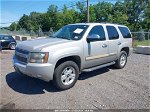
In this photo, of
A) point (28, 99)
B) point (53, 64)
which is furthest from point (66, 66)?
point (28, 99)

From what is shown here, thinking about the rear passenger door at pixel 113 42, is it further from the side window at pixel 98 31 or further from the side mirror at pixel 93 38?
the side mirror at pixel 93 38

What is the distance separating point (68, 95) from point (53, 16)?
6651 cm

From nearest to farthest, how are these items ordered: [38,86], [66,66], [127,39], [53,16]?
[66,66]
[38,86]
[127,39]
[53,16]

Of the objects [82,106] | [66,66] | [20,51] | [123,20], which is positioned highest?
[123,20]

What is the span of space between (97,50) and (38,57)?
2182 millimetres

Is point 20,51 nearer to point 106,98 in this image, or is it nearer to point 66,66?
point 66,66

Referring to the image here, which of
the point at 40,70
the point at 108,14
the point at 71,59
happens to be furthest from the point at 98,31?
the point at 108,14

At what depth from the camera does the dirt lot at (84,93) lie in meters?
5.00

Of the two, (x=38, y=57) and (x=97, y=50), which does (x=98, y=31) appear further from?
(x=38, y=57)

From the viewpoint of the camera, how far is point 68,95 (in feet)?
18.3

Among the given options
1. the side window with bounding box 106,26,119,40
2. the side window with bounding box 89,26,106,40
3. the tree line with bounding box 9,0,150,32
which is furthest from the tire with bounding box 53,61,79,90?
the tree line with bounding box 9,0,150,32

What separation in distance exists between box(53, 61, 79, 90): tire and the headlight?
1.63 ft

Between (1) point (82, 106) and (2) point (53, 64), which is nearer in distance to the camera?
(1) point (82, 106)

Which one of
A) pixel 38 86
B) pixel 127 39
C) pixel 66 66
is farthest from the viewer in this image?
pixel 127 39
